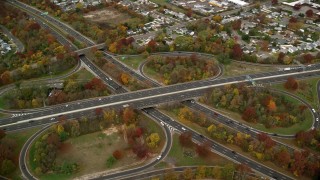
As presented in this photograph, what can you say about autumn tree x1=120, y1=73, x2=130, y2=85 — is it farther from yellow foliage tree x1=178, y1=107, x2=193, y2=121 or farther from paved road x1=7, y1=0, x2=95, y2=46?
paved road x1=7, y1=0, x2=95, y2=46

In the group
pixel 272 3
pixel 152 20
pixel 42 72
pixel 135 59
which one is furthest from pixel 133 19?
pixel 272 3

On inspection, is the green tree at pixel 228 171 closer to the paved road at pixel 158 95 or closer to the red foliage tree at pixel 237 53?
the paved road at pixel 158 95

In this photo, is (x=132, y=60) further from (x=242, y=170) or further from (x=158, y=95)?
(x=242, y=170)

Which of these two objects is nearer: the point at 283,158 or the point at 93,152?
the point at 283,158

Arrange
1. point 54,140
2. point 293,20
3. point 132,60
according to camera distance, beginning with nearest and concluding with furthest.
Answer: point 54,140 < point 132,60 < point 293,20

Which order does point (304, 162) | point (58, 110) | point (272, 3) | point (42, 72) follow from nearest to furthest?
point (304, 162) < point (58, 110) < point (42, 72) < point (272, 3)

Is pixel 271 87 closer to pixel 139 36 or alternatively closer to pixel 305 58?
pixel 305 58

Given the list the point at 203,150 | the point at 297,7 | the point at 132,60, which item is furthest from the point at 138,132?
the point at 297,7
